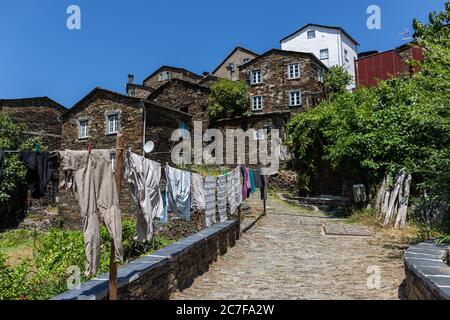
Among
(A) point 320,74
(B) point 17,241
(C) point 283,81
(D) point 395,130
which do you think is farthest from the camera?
(A) point 320,74

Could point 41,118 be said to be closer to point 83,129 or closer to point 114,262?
point 83,129

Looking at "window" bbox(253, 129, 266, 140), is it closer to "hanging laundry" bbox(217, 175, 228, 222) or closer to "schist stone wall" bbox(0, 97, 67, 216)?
"schist stone wall" bbox(0, 97, 67, 216)

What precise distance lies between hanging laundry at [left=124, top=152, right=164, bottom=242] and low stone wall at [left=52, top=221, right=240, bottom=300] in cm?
45

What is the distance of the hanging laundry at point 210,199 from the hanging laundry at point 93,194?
4.23 m

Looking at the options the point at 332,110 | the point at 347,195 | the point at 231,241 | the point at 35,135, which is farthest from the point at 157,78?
the point at 231,241

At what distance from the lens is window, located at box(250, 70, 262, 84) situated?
2998 centimetres

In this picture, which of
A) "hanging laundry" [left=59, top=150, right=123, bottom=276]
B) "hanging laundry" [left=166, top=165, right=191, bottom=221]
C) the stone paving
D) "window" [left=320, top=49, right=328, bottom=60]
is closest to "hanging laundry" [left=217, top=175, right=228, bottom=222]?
the stone paving

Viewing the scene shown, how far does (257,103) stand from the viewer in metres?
29.6

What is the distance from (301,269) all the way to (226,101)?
71.7 feet

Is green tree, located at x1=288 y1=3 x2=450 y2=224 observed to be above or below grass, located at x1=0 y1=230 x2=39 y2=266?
above

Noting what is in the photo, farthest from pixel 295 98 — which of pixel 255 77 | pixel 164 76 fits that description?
pixel 164 76

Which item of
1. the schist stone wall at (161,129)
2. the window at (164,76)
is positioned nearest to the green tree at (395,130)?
the schist stone wall at (161,129)

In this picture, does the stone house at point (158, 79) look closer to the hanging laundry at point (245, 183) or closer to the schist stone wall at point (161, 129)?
the schist stone wall at point (161, 129)

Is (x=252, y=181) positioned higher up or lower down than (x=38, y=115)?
lower down
